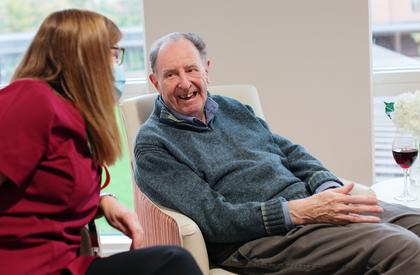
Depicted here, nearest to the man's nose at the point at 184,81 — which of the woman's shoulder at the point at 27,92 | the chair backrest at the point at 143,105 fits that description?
the chair backrest at the point at 143,105

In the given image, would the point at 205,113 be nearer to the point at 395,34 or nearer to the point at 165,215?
the point at 165,215

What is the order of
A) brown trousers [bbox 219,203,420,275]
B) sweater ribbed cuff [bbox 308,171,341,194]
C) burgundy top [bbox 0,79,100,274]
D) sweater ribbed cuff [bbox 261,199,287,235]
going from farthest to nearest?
sweater ribbed cuff [bbox 308,171,341,194]
sweater ribbed cuff [bbox 261,199,287,235]
brown trousers [bbox 219,203,420,275]
burgundy top [bbox 0,79,100,274]

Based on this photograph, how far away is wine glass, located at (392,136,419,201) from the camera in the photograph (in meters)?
2.42

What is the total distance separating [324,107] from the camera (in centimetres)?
325

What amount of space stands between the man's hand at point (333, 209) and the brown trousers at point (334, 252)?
0.09ft

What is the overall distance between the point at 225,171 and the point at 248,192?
0.36 feet

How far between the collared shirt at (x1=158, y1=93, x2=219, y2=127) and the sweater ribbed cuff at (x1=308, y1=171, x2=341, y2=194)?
1.44 ft

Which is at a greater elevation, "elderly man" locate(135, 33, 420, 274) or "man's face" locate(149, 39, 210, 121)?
"man's face" locate(149, 39, 210, 121)

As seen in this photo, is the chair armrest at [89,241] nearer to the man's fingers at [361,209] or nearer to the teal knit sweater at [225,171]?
the teal knit sweater at [225,171]

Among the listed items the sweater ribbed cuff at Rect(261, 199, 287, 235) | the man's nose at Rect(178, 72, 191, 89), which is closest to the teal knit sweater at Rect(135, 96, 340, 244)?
the sweater ribbed cuff at Rect(261, 199, 287, 235)

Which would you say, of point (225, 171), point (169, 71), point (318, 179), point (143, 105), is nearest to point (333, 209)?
point (318, 179)

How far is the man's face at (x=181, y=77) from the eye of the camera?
241 cm

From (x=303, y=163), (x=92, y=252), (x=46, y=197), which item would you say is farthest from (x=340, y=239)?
(x=46, y=197)

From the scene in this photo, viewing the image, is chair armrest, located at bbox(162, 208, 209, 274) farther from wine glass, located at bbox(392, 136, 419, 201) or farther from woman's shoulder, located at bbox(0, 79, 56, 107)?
wine glass, located at bbox(392, 136, 419, 201)
